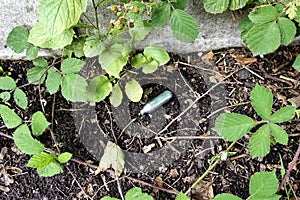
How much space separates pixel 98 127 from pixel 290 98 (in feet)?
2.42

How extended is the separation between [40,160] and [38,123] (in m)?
0.17

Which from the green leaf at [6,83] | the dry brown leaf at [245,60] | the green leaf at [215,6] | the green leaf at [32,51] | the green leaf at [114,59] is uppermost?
the green leaf at [215,6]

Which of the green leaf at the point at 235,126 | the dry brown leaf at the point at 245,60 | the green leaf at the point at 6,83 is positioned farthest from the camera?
the dry brown leaf at the point at 245,60

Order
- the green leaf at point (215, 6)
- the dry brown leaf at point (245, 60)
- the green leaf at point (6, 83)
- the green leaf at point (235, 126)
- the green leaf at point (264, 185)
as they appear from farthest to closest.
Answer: the dry brown leaf at point (245, 60), the green leaf at point (6, 83), the green leaf at point (215, 6), the green leaf at point (235, 126), the green leaf at point (264, 185)

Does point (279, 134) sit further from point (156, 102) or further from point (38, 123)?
point (38, 123)

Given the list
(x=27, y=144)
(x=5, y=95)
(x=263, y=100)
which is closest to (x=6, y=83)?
(x=5, y=95)

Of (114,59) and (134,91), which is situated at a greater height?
(114,59)

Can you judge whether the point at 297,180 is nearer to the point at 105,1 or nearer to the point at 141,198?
the point at 141,198

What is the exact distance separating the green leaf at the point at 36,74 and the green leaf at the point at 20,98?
0.18ft

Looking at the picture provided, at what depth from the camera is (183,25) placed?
67.3 inches

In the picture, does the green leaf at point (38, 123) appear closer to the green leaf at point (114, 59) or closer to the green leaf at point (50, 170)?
the green leaf at point (50, 170)

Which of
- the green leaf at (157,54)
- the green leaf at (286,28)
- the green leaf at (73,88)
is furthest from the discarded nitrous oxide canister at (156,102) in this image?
the green leaf at (286,28)

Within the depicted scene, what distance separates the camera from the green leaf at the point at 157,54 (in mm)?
1807

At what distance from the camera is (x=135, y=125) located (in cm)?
185
